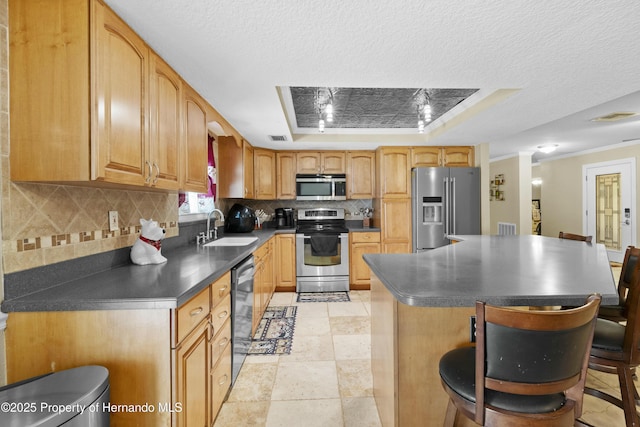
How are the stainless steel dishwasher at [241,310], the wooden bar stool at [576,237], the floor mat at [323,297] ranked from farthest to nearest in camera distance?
the floor mat at [323,297] → the wooden bar stool at [576,237] → the stainless steel dishwasher at [241,310]

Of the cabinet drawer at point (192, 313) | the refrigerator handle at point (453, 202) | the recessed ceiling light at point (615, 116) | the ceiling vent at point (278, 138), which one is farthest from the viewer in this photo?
the refrigerator handle at point (453, 202)

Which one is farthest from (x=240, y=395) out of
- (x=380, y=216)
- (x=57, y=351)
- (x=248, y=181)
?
(x=380, y=216)

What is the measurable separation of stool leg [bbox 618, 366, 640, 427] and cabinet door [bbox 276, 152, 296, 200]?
376 cm

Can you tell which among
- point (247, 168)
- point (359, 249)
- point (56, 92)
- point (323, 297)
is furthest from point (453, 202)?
point (56, 92)

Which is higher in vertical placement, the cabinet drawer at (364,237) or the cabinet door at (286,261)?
the cabinet drawer at (364,237)

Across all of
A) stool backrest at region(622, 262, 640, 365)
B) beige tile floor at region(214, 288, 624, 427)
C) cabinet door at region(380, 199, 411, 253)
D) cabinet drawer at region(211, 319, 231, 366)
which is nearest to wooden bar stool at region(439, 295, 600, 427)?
stool backrest at region(622, 262, 640, 365)

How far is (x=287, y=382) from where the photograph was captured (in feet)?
6.81

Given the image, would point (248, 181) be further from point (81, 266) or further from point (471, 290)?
point (471, 290)

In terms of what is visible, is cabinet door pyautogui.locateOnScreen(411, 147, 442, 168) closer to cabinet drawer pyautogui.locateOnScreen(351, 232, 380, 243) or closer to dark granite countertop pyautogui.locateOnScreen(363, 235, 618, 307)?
cabinet drawer pyautogui.locateOnScreen(351, 232, 380, 243)

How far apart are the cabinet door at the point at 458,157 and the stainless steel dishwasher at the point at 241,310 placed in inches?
127

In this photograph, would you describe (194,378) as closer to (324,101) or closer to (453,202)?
(324,101)

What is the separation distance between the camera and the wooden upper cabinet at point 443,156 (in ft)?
13.9

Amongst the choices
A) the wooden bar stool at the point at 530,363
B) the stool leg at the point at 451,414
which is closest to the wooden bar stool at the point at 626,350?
the wooden bar stool at the point at 530,363

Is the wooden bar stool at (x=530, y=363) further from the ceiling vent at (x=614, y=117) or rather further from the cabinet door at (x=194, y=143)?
the ceiling vent at (x=614, y=117)
